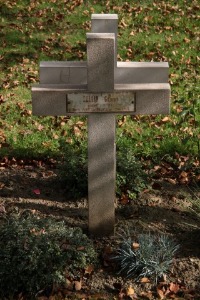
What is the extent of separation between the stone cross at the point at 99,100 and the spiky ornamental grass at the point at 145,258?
44cm

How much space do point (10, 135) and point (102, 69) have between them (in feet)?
9.65

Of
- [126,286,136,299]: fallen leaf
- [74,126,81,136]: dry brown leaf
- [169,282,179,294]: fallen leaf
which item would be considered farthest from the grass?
[126,286,136,299]: fallen leaf

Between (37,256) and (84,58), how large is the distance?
6044mm

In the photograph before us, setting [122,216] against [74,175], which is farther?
[74,175]

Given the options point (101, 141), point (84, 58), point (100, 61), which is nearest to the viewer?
point (100, 61)

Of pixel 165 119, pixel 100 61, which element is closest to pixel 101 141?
pixel 100 61

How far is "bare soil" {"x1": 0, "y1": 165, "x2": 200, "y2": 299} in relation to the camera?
514cm

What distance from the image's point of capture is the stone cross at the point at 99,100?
511cm

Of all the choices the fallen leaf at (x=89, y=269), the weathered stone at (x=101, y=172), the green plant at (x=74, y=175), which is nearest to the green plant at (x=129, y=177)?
the green plant at (x=74, y=175)

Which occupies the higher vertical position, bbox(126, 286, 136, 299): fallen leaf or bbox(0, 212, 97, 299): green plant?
bbox(0, 212, 97, 299): green plant

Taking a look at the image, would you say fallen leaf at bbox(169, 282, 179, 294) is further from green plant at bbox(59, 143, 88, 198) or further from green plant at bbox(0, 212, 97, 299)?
green plant at bbox(59, 143, 88, 198)

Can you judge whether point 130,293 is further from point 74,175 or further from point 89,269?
point 74,175

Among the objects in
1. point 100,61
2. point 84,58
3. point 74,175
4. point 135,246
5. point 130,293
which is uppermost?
point 100,61

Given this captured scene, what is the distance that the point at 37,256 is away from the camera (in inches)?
196
